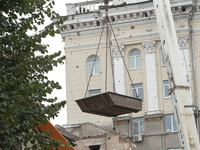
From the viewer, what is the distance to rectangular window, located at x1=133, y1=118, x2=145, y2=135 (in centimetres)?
3525

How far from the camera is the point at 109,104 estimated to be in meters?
17.6

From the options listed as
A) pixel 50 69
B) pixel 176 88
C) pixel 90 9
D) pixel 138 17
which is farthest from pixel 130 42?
pixel 50 69

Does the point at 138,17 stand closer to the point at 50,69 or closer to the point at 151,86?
the point at 151,86

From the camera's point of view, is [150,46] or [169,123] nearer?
[169,123]

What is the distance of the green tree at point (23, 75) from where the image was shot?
44.5 ft

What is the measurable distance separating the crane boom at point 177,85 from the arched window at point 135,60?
49.2 ft

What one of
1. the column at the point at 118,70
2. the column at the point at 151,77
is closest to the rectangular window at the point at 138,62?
the column at the point at 151,77

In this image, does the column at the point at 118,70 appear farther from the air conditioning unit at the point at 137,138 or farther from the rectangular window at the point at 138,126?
the air conditioning unit at the point at 137,138

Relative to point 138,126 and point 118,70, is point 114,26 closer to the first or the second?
point 118,70

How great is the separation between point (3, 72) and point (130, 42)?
75.5 feet

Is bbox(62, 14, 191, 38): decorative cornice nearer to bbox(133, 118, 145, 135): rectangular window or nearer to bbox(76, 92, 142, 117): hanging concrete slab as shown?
bbox(133, 118, 145, 135): rectangular window

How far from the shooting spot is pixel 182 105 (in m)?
18.8

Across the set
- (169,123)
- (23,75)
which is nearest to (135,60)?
(169,123)

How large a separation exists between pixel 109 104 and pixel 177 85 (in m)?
2.86
